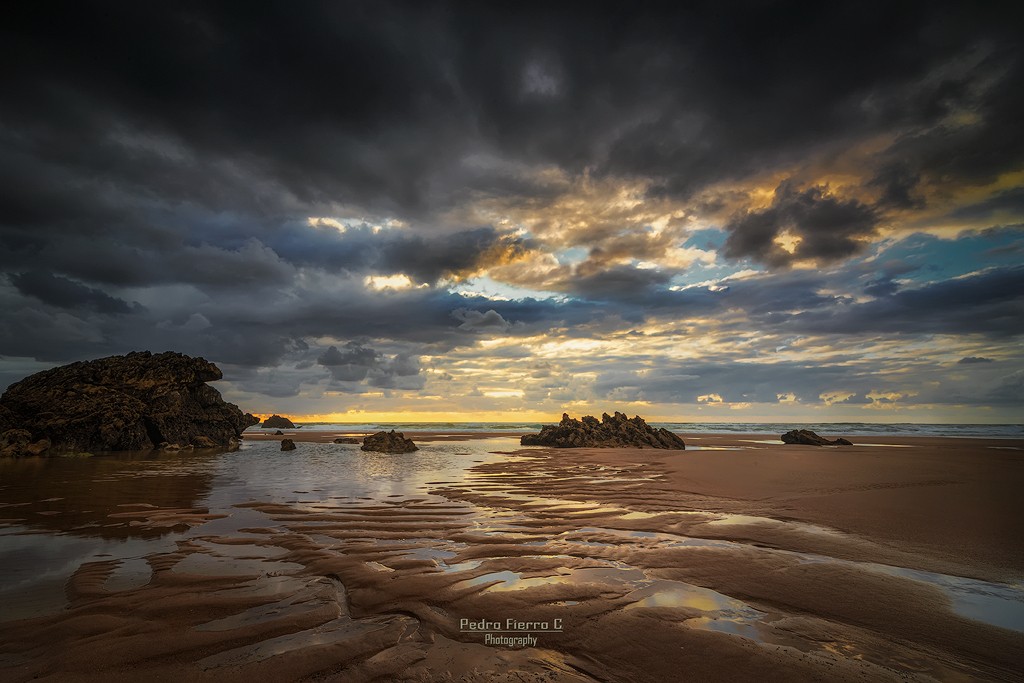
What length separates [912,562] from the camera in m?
7.04

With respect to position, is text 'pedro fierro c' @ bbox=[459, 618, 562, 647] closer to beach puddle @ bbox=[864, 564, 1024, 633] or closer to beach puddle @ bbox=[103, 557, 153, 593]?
beach puddle @ bbox=[103, 557, 153, 593]

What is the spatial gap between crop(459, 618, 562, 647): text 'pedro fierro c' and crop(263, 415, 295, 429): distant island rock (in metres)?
126

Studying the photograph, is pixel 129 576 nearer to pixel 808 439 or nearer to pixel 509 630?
pixel 509 630

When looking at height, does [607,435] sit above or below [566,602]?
above

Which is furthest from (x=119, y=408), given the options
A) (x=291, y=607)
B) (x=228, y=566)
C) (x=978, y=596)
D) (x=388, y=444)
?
(x=978, y=596)

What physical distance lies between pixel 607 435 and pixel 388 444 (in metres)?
23.5

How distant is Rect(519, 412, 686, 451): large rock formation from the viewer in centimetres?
4459

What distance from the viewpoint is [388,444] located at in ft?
119

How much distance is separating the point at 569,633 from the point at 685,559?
3.57m

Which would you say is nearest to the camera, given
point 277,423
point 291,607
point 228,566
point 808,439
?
point 291,607

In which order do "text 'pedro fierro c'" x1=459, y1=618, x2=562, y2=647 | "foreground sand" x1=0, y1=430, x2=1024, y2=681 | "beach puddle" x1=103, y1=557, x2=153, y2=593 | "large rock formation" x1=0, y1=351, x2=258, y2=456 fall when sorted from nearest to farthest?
"foreground sand" x1=0, y1=430, x2=1024, y2=681 < "text 'pedro fierro c'" x1=459, y1=618, x2=562, y2=647 < "beach puddle" x1=103, y1=557, x2=153, y2=593 < "large rock formation" x1=0, y1=351, x2=258, y2=456

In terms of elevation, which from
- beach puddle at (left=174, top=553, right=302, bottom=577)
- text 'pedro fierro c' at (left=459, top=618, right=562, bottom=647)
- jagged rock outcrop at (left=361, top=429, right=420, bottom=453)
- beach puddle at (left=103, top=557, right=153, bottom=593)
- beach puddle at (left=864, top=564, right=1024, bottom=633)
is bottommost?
beach puddle at (left=864, top=564, right=1024, bottom=633)

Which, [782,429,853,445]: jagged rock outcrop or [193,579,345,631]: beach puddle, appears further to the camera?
[782,429,853,445]: jagged rock outcrop

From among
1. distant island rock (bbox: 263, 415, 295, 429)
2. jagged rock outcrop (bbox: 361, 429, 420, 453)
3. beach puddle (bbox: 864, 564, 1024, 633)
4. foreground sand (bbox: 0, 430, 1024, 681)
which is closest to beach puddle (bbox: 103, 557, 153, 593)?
foreground sand (bbox: 0, 430, 1024, 681)
